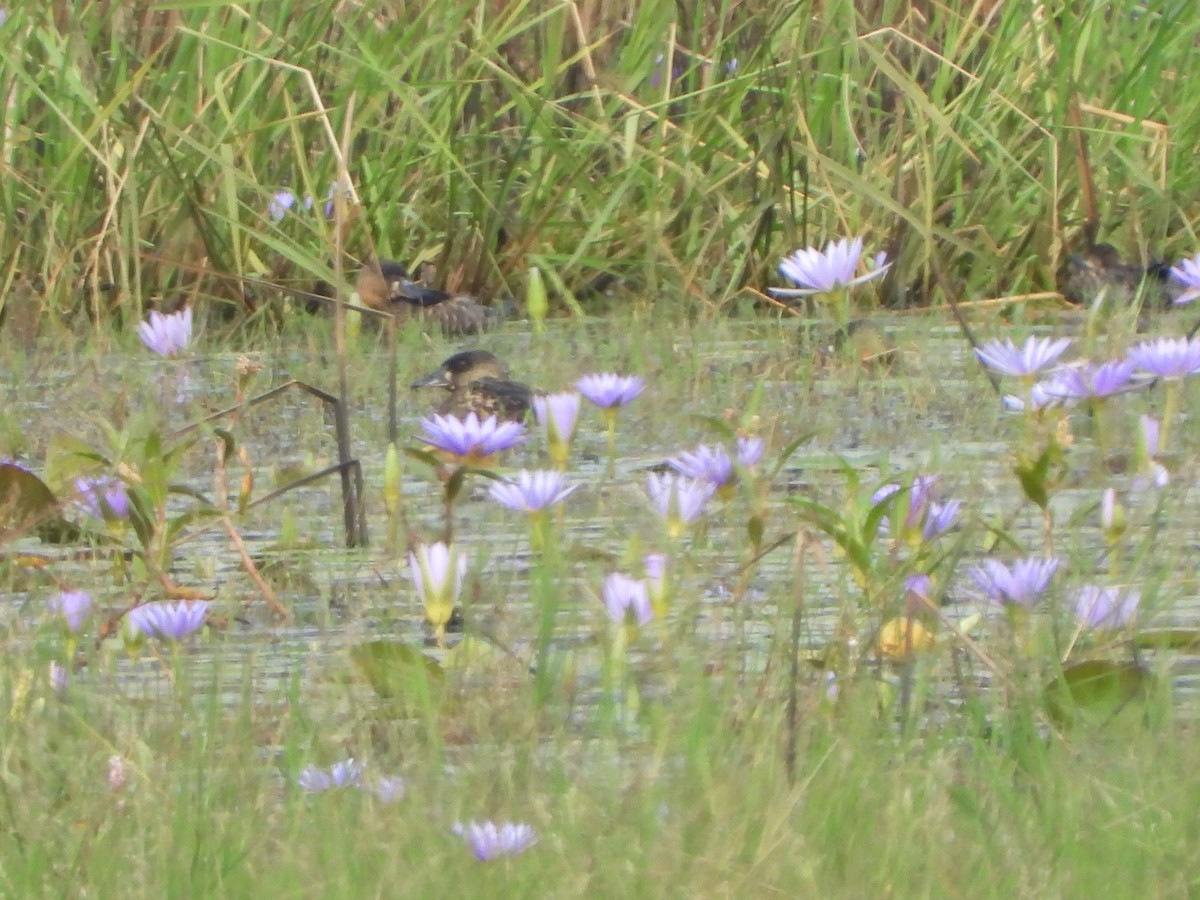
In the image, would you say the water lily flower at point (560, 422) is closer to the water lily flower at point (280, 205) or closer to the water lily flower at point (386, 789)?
the water lily flower at point (386, 789)

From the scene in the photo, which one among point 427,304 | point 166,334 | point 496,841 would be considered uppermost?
point 427,304

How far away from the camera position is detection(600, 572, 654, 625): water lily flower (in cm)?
181

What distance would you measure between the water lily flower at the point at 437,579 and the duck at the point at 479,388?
1062 millimetres

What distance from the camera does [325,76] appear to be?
484cm

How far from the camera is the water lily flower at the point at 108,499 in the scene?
7.68 feet

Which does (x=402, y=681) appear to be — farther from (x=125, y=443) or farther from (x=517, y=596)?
(x=125, y=443)

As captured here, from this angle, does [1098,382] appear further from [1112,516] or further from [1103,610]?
[1103,610]

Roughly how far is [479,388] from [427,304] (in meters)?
1.05

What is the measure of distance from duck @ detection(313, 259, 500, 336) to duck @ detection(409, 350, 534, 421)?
58cm

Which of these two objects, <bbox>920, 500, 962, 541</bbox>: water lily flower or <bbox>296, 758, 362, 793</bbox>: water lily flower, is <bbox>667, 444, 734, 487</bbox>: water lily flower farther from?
<bbox>296, 758, 362, 793</bbox>: water lily flower

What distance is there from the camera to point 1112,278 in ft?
13.8

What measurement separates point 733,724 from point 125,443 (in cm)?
97

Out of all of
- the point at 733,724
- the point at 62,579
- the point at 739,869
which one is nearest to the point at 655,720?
the point at 733,724

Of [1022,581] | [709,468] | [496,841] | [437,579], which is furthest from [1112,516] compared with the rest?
[496,841]
